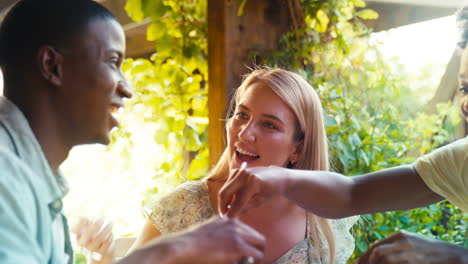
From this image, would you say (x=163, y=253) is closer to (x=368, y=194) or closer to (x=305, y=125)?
(x=368, y=194)

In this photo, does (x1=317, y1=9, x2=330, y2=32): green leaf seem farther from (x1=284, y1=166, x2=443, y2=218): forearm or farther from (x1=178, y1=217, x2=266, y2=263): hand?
(x1=178, y1=217, x2=266, y2=263): hand

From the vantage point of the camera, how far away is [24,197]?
86 cm

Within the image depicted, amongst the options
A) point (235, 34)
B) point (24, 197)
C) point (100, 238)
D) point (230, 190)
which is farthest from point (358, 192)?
point (235, 34)

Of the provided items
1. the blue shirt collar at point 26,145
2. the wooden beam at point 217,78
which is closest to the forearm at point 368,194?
the blue shirt collar at point 26,145

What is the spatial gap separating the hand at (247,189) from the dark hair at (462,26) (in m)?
0.73

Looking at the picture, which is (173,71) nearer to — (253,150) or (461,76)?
(253,150)

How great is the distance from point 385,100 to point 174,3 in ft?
3.85

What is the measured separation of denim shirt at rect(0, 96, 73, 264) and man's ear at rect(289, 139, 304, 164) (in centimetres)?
103

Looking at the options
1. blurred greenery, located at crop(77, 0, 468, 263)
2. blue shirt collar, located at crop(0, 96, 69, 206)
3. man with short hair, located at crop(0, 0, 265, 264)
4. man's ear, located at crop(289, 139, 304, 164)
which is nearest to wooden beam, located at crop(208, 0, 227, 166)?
blurred greenery, located at crop(77, 0, 468, 263)

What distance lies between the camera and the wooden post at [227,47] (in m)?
2.30

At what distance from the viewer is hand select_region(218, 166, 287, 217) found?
111 centimetres

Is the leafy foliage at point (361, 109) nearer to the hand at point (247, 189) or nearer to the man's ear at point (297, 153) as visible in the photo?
the man's ear at point (297, 153)

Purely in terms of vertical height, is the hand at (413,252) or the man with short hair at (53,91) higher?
the man with short hair at (53,91)

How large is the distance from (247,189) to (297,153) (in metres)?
0.79
